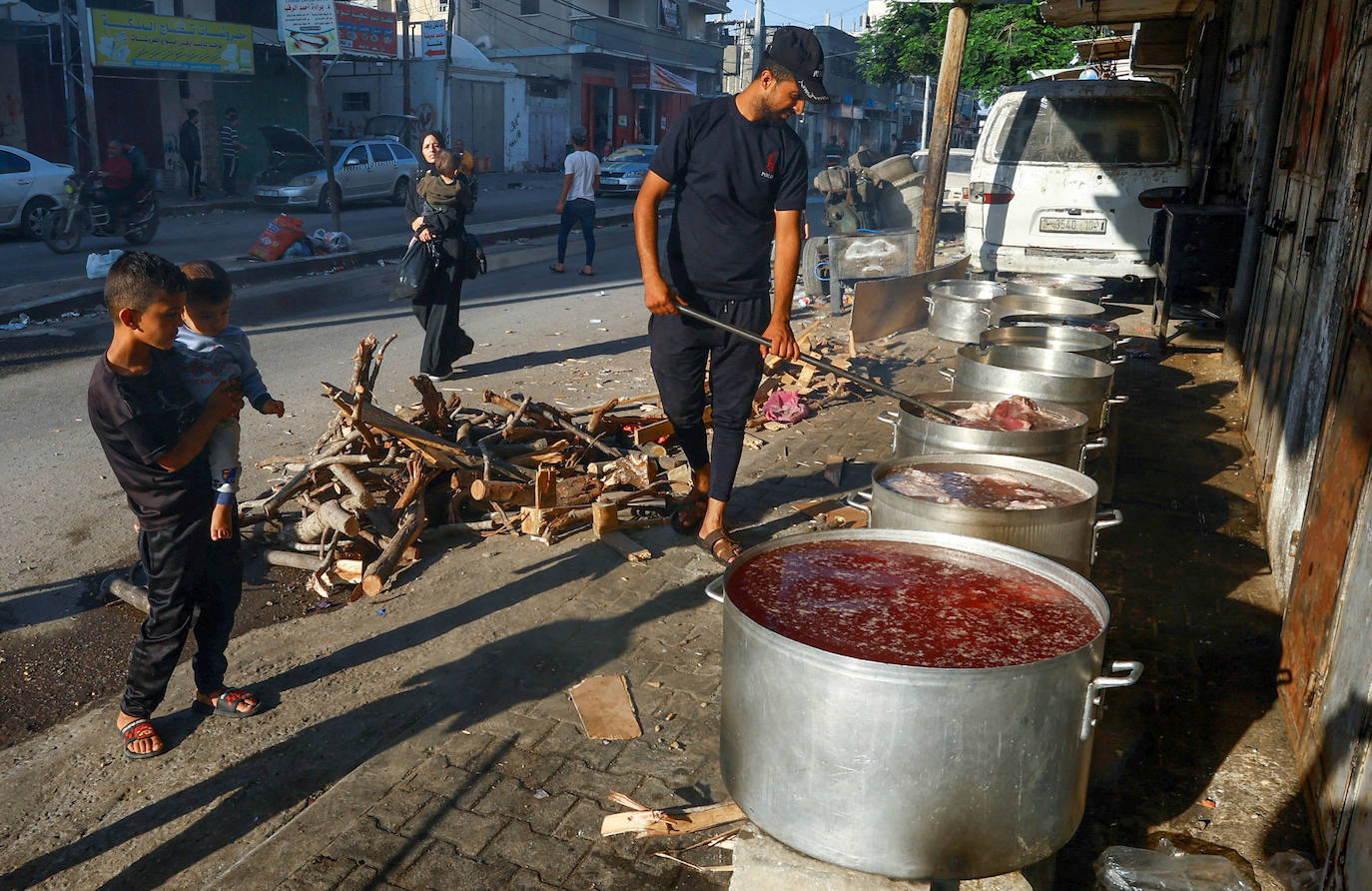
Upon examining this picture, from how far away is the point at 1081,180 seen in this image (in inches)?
396

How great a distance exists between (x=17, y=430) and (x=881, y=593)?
6691 mm

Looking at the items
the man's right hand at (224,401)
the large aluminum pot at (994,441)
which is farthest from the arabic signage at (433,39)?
the large aluminum pot at (994,441)

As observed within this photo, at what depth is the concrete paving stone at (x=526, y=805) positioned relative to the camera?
3.05 m

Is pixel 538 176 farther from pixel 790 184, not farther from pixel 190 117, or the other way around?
pixel 790 184

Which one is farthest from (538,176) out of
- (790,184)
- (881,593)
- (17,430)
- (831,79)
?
(881,593)

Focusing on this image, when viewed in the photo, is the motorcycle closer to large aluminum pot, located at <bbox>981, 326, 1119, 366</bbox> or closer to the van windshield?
the van windshield

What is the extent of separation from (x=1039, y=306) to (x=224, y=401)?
16.9 feet

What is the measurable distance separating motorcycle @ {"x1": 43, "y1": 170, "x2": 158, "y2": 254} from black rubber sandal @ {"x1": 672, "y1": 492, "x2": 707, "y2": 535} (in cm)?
1413

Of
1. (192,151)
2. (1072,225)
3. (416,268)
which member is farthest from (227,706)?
(192,151)

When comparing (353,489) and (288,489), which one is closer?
(353,489)

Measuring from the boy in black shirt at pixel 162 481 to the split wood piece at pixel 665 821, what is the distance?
4.89ft

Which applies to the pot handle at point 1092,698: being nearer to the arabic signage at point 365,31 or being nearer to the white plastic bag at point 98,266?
the white plastic bag at point 98,266

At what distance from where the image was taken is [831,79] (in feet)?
196

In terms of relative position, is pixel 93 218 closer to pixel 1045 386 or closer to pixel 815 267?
pixel 815 267
